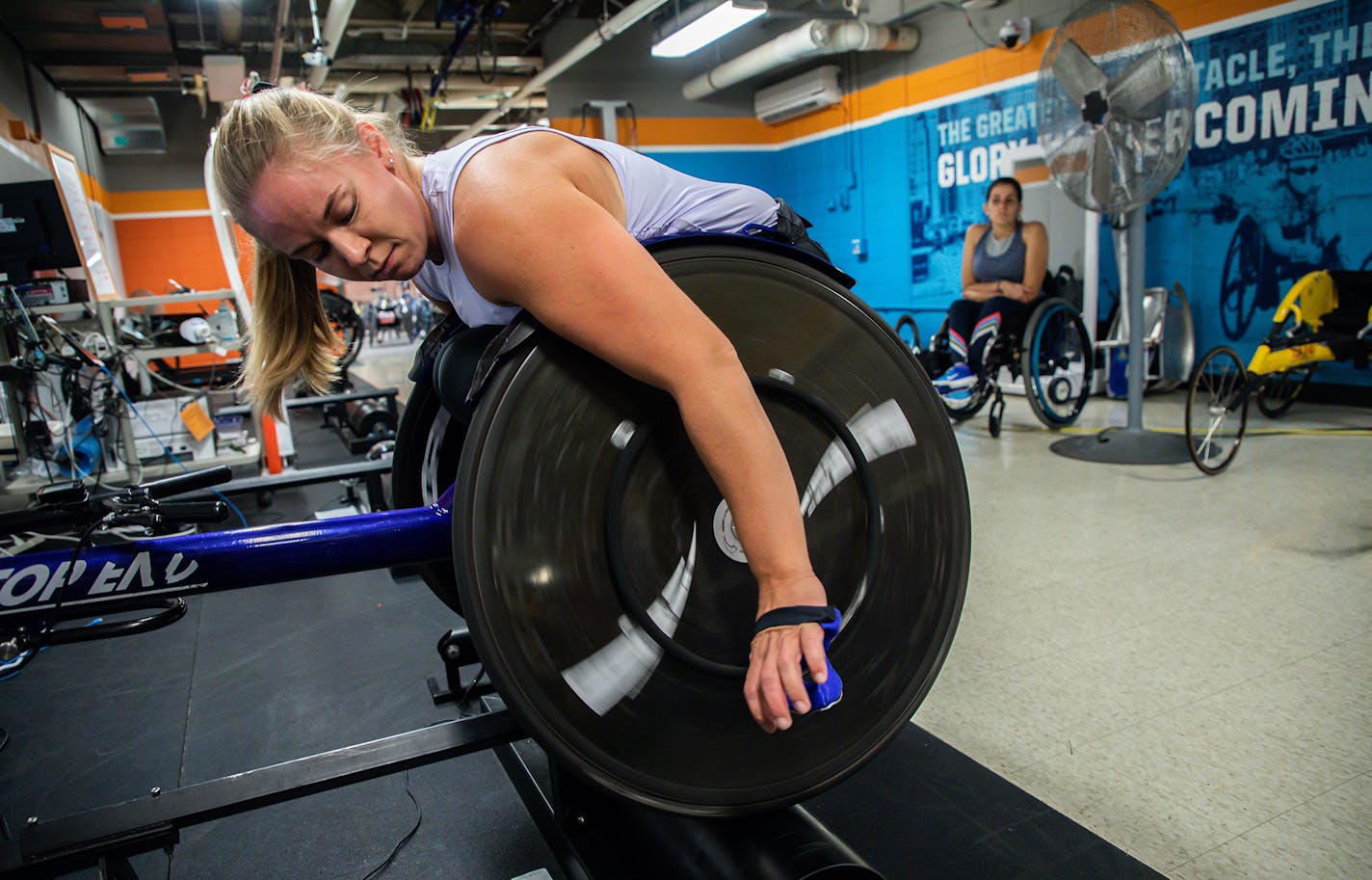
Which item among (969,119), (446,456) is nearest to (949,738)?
(446,456)

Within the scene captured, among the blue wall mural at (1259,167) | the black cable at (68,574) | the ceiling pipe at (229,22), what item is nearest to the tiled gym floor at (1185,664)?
the black cable at (68,574)

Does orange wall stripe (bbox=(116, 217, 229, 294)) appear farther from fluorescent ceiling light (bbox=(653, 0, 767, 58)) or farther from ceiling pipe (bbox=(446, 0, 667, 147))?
fluorescent ceiling light (bbox=(653, 0, 767, 58))

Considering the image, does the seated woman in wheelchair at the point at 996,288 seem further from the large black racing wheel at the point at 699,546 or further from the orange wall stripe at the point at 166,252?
the orange wall stripe at the point at 166,252

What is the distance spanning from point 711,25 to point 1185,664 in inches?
254

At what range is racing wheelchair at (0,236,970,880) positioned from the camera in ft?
2.90

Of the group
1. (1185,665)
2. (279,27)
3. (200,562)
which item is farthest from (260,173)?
(279,27)

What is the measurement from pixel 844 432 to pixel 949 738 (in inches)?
38.5

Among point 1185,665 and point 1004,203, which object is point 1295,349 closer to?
point 1004,203

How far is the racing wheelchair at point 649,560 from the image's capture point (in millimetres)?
885

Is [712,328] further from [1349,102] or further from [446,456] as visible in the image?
[1349,102]

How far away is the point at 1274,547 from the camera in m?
2.58

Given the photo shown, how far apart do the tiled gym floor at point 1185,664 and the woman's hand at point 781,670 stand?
0.92m

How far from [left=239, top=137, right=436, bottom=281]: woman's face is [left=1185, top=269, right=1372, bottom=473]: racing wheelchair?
313 cm

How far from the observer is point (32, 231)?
3463 mm
